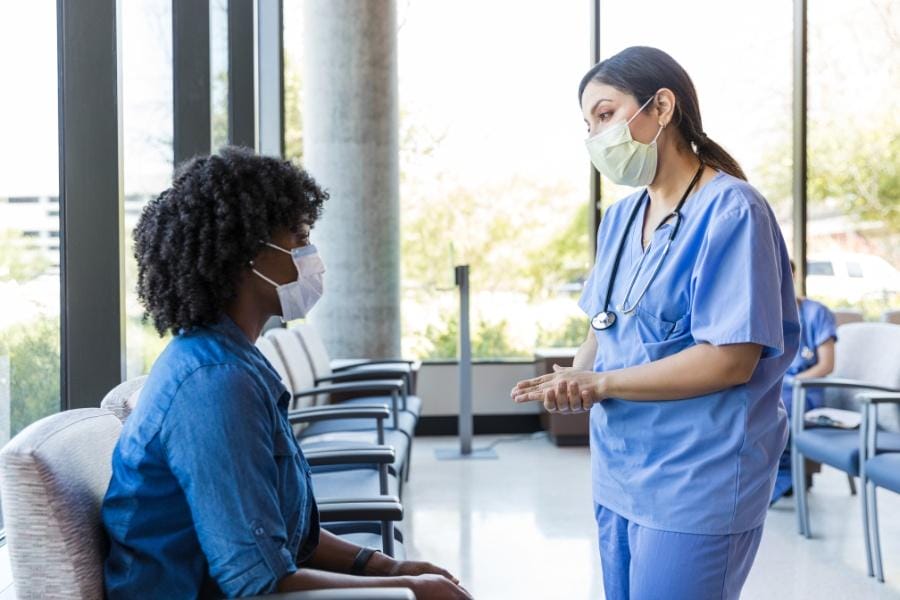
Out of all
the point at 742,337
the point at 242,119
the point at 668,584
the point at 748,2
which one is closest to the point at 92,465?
the point at 668,584

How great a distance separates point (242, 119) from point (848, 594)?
3.45 metres

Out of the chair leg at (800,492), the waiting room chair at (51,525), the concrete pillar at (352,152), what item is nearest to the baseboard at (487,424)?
the concrete pillar at (352,152)

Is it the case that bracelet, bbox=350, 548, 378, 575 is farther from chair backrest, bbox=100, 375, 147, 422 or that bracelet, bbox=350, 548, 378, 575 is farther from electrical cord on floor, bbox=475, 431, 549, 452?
electrical cord on floor, bbox=475, 431, 549, 452

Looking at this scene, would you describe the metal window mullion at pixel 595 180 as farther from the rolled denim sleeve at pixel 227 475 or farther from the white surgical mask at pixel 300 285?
the rolled denim sleeve at pixel 227 475

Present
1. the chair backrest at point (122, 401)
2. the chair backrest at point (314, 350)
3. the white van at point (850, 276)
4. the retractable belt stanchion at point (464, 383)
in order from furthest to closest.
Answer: the white van at point (850, 276) → the retractable belt stanchion at point (464, 383) → the chair backrest at point (314, 350) → the chair backrest at point (122, 401)

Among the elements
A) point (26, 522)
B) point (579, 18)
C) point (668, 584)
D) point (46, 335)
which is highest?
point (579, 18)

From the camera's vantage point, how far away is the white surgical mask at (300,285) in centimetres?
154

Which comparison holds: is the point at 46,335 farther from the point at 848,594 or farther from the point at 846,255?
the point at 846,255

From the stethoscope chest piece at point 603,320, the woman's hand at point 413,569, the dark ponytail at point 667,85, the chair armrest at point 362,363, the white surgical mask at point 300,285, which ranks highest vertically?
the dark ponytail at point 667,85

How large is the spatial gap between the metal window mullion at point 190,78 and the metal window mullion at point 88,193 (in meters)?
1.23

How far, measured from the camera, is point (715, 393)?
5.04ft

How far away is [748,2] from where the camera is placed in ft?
20.5

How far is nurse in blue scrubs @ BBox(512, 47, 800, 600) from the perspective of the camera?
1508 mm

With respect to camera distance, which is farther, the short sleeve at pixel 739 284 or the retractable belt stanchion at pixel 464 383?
the retractable belt stanchion at pixel 464 383
